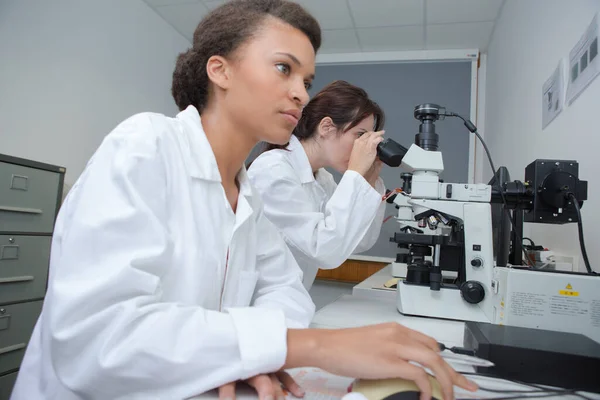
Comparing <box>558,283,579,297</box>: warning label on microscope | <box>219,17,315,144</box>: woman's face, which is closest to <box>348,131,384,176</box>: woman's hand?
<box>219,17,315,144</box>: woman's face

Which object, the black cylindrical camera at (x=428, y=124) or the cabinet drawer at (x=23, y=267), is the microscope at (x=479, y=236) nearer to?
the black cylindrical camera at (x=428, y=124)

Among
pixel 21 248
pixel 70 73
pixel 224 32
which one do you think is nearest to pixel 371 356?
pixel 224 32

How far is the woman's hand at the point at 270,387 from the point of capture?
459 mm

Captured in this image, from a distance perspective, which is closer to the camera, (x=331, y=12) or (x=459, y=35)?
(x=331, y=12)

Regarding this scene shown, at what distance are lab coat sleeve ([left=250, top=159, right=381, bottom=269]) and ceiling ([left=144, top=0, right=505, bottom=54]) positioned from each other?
6.30ft

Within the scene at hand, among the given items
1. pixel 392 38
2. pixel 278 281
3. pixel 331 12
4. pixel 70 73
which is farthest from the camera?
pixel 392 38

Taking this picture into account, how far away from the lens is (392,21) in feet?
9.91

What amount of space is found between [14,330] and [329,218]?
1.51m

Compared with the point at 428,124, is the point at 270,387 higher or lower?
lower

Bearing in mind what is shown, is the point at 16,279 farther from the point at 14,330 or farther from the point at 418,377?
the point at 418,377

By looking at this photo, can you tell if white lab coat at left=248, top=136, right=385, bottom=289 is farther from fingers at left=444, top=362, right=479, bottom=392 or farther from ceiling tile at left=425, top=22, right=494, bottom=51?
ceiling tile at left=425, top=22, right=494, bottom=51

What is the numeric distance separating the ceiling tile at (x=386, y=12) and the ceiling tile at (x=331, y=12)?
0.19 feet

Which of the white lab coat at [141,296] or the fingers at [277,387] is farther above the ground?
the white lab coat at [141,296]

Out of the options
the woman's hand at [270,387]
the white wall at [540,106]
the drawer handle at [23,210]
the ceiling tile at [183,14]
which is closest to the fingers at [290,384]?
the woman's hand at [270,387]
